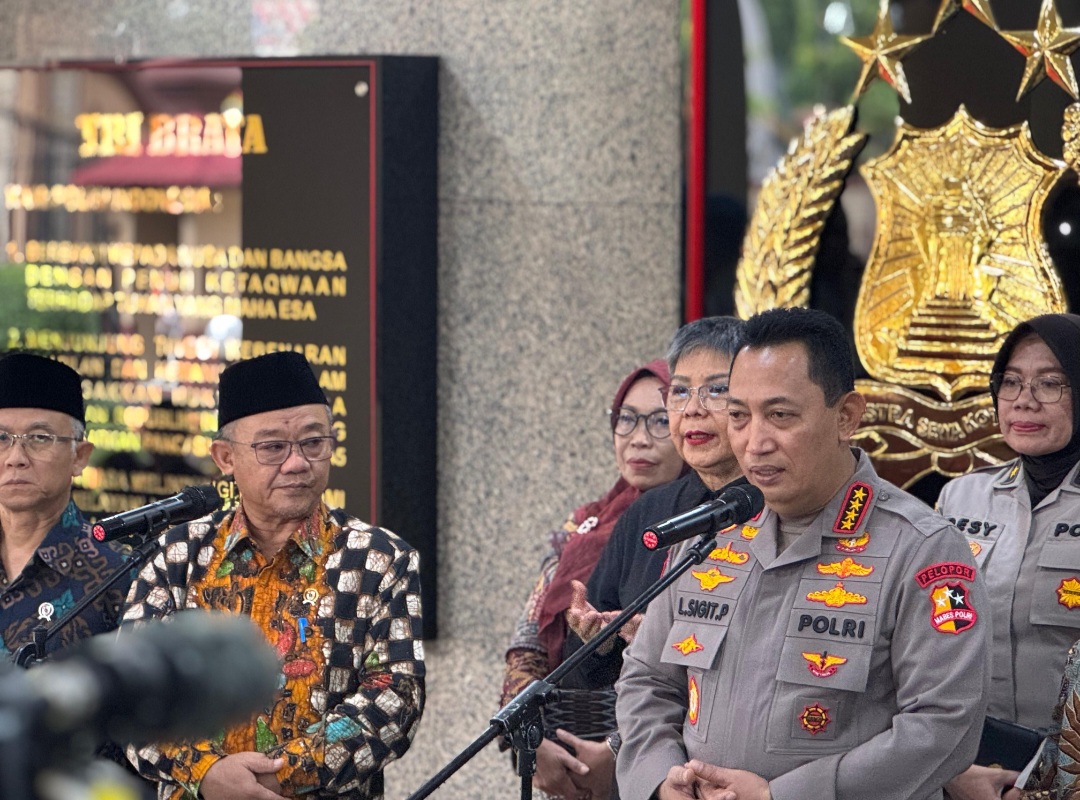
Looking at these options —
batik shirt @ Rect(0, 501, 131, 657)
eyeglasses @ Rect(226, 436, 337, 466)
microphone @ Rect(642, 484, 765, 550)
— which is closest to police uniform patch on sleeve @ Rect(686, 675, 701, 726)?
microphone @ Rect(642, 484, 765, 550)

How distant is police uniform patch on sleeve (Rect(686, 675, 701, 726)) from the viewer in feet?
8.93

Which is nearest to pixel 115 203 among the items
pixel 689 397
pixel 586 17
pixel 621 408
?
pixel 586 17

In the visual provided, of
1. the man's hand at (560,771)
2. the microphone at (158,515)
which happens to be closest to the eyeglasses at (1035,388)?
the man's hand at (560,771)

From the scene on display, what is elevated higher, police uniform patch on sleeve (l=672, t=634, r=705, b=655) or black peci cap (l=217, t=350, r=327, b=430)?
black peci cap (l=217, t=350, r=327, b=430)

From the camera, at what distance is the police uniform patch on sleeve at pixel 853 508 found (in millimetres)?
2662

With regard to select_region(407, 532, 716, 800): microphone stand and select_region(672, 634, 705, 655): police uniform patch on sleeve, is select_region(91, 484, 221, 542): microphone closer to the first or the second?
select_region(407, 532, 716, 800): microphone stand

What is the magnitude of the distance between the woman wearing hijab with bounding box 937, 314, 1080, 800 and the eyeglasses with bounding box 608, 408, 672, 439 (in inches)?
29.1

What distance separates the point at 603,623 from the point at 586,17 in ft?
7.58

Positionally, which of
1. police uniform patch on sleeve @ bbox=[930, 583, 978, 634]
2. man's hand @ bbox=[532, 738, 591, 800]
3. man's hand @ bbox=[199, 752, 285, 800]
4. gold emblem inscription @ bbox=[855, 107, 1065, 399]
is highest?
gold emblem inscription @ bbox=[855, 107, 1065, 399]

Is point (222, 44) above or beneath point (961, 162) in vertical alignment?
above

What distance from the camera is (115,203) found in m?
5.28

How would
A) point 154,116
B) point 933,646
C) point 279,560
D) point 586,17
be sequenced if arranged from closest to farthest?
point 933,646, point 279,560, point 586,17, point 154,116

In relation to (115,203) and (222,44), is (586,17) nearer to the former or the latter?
(222,44)

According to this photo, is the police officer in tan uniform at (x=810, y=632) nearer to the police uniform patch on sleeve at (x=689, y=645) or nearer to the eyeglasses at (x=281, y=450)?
the police uniform patch on sleeve at (x=689, y=645)
